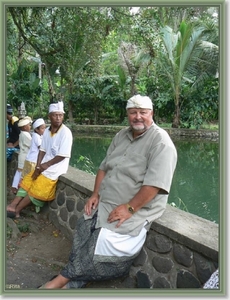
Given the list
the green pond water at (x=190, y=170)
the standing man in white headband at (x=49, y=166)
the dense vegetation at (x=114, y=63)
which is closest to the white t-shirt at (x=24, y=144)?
the standing man in white headband at (x=49, y=166)

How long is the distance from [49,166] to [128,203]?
153 cm

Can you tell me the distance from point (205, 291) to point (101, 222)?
2.36 ft

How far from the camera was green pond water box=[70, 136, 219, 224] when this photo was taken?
4.94m

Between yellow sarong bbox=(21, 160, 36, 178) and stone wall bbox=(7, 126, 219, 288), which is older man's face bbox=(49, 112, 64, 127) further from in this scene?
stone wall bbox=(7, 126, 219, 288)

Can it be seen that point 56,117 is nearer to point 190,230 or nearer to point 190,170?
point 190,230

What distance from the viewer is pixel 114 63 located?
60.0 ft

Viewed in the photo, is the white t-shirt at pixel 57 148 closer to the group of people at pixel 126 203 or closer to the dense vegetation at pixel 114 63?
the group of people at pixel 126 203

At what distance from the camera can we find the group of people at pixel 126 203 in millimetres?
1925

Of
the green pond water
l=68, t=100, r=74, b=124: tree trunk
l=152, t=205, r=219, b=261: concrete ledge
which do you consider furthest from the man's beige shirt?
l=68, t=100, r=74, b=124: tree trunk

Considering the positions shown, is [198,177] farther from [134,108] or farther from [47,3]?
[47,3]

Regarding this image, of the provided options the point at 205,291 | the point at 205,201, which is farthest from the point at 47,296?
the point at 205,201

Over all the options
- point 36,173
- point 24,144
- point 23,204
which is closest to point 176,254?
point 36,173

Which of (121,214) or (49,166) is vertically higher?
(49,166)

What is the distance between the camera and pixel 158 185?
1.88 metres
